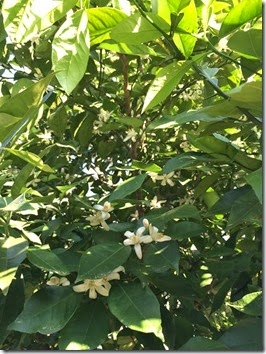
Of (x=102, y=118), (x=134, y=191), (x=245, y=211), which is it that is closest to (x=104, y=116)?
(x=102, y=118)

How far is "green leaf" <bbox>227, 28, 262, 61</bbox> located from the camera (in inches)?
25.1

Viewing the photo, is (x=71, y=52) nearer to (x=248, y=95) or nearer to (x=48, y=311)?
(x=248, y=95)

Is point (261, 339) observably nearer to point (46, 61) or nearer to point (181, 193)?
point (181, 193)

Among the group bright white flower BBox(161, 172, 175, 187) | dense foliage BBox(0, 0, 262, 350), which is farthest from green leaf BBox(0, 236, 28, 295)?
bright white flower BBox(161, 172, 175, 187)

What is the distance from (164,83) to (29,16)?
0.67ft

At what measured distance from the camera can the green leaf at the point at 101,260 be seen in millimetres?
699

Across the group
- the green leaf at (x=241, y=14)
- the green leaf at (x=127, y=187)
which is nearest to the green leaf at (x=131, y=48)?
the green leaf at (x=241, y=14)

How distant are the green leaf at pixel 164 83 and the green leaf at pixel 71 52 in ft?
0.41

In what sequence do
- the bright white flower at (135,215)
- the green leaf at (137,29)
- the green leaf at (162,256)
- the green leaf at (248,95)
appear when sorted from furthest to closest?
the bright white flower at (135,215) < the green leaf at (162,256) < the green leaf at (137,29) < the green leaf at (248,95)

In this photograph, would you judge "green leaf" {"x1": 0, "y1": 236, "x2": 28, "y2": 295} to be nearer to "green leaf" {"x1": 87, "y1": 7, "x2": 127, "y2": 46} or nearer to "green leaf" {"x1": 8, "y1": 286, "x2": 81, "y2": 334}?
"green leaf" {"x1": 8, "y1": 286, "x2": 81, "y2": 334}

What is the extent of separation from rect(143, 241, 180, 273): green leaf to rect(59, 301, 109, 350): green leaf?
0.10 m

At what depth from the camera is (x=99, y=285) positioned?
755 mm

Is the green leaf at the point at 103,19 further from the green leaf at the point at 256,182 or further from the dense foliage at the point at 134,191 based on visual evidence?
the green leaf at the point at 256,182

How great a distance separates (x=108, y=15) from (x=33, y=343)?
769mm
